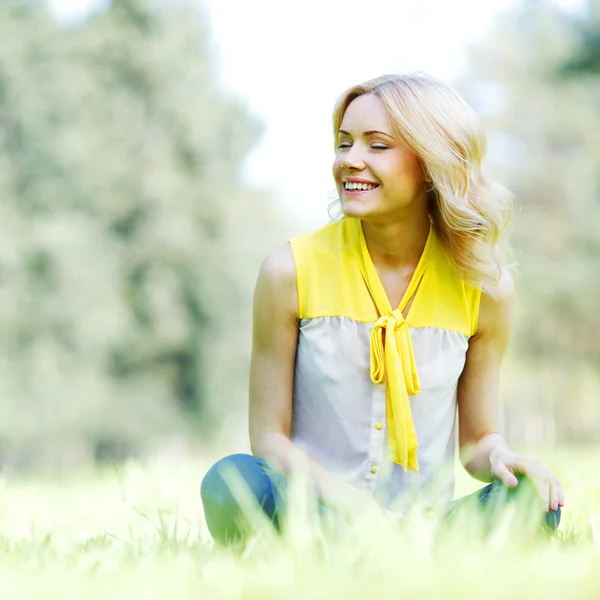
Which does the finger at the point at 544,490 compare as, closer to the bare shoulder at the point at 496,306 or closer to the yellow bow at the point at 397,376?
the yellow bow at the point at 397,376

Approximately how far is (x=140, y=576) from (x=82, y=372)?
12.9 m

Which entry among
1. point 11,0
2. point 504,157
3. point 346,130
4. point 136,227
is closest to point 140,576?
point 346,130

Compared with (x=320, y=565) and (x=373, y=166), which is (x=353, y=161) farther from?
(x=320, y=565)

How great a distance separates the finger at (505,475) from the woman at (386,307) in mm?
185

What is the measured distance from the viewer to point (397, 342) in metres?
2.63

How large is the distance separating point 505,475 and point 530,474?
0.08 meters

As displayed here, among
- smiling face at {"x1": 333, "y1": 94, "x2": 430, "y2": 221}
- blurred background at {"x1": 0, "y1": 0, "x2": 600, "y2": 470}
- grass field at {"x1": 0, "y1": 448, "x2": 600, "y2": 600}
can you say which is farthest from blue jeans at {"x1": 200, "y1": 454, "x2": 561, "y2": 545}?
blurred background at {"x1": 0, "y1": 0, "x2": 600, "y2": 470}

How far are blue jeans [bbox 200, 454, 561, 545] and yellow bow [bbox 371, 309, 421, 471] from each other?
9.9 inches

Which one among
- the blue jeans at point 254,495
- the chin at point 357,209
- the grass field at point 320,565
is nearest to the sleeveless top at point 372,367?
the chin at point 357,209

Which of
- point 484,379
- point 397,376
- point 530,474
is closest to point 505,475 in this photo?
point 530,474

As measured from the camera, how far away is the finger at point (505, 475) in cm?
235

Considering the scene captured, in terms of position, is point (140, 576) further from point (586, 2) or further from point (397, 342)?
point (586, 2)

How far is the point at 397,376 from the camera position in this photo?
2584 mm

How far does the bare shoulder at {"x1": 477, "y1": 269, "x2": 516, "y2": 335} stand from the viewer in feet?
9.17
